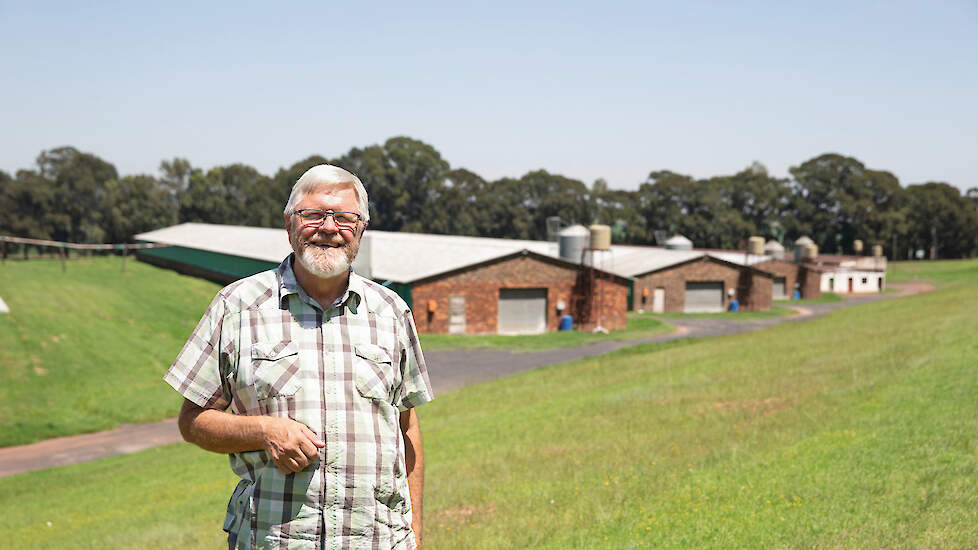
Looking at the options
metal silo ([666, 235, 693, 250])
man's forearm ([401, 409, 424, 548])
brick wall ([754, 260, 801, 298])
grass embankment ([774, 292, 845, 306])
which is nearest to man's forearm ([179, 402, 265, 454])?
man's forearm ([401, 409, 424, 548])

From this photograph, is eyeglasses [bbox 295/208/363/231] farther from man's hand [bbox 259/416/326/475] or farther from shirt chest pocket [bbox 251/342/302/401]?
man's hand [bbox 259/416/326/475]

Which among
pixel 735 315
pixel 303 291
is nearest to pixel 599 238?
pixel 735 315

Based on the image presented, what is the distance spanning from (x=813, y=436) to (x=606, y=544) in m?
4.60

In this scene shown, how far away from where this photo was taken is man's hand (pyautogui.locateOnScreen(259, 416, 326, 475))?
10.6ft

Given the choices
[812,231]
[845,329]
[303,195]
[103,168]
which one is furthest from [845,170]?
[303,195]

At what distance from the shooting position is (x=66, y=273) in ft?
174

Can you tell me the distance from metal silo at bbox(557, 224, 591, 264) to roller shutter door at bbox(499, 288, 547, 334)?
7.64 metres

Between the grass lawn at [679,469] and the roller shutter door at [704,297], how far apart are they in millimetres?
33887

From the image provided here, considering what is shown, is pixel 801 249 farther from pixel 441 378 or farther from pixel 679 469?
pixel 679 469

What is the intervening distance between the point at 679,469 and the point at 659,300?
43115 millimetres

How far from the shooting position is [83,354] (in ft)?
86.4

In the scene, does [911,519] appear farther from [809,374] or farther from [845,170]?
[845,170]

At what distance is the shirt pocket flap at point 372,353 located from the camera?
137 inches

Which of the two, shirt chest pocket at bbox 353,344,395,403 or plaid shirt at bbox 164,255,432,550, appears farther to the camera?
shirt chest pocket at bbox 353,344,395,403
